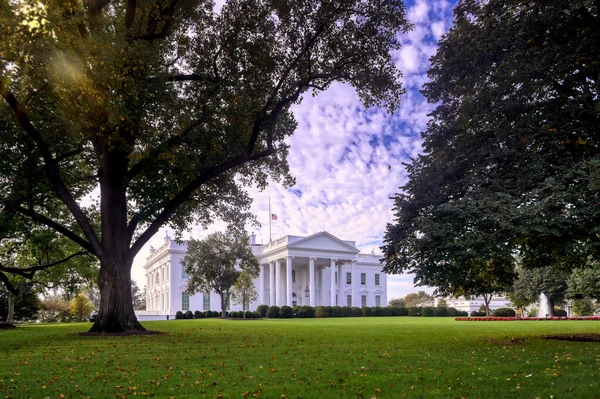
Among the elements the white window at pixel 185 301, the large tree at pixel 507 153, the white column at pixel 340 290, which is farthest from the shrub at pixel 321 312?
the large tree at pixel 507 153

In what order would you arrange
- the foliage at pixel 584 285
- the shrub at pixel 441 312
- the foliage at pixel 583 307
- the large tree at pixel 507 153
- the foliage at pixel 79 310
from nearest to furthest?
1. the large tree at pixel 507 153
2. the foliage at pixel 584 285
3. the foliage at pixel 583 307
4. the shrub at pixel 441 312
5. the foliage at pixel 79 310

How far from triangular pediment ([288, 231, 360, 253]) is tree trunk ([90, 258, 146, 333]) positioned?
4131cm

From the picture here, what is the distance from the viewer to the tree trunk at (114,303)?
1633 cm

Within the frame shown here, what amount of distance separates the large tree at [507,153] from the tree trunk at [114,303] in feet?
31.6

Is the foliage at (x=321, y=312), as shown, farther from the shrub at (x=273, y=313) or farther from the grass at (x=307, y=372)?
the grass at (x=307, y=372)

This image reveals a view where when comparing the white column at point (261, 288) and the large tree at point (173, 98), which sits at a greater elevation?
the large tree at point (173, 98)

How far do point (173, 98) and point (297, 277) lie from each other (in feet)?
180

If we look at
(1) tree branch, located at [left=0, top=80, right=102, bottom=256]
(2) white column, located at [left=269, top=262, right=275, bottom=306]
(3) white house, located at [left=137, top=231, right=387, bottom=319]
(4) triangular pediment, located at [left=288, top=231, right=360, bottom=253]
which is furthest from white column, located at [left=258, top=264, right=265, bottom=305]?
(1) tree branch, located at [left=0, top=80, right=102, bottom=256]

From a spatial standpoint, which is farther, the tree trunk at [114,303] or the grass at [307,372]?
the tree trunk at [114,303]

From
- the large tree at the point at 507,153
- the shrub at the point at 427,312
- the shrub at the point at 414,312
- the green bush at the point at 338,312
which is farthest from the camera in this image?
the shrub at the point at 414,312

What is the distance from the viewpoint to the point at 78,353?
420 inches

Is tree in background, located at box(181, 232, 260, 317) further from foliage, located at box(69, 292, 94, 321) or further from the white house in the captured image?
foliage, located at box(69, 292, 94, 321)

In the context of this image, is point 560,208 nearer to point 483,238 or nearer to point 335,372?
point 483,238

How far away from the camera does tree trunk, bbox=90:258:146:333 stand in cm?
1633
